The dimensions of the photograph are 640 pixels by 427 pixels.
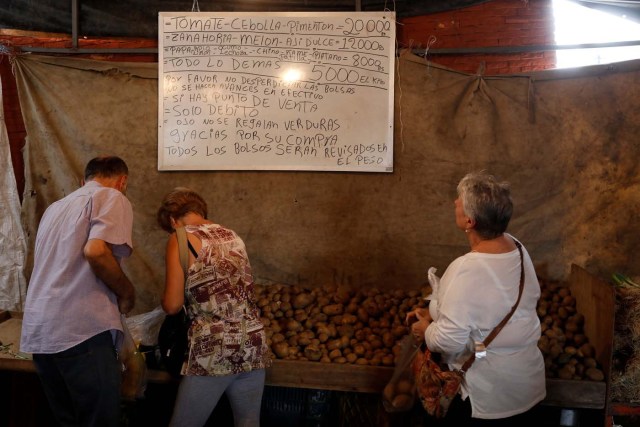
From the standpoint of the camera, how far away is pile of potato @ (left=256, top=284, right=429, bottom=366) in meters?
3.38

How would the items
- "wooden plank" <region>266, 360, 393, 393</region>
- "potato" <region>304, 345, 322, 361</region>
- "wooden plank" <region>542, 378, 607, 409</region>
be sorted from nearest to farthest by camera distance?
"wooden plank" <region>542, 378, 607, 409</region> < "wooden plank" <region>266, 360, 393, 393</region> < "potato" <region>304, 345, 322, 361</region>

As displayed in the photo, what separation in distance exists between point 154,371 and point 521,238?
2.77 m

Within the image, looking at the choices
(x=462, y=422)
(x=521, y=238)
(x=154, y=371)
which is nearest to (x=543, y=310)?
(x=521, y=238)

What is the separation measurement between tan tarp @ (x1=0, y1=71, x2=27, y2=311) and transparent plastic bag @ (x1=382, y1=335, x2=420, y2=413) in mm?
2989

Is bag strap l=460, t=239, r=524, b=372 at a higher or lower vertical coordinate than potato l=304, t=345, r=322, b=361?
higher

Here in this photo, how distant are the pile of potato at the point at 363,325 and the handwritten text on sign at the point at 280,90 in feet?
3.22

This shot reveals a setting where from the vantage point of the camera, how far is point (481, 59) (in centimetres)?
433

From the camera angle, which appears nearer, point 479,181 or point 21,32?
point 479,181

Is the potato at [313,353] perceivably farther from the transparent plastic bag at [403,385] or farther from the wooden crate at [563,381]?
the transparent plastic bag at [403,385]

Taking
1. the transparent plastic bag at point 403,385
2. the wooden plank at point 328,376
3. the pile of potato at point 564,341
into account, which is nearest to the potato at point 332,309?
the wooden plank at point 328,376

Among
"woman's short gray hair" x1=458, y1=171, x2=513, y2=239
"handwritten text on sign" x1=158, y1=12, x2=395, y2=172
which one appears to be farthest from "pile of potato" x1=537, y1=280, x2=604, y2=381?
"handwritten text on sign" x1=158, y1=12, x2=395, y2=172

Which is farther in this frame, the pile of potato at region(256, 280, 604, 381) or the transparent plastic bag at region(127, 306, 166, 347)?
the transparent plastic bag at region(127, 306, 166, 347)

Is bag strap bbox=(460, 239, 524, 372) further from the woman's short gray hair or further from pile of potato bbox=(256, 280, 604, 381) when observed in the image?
pile of potato bbox=(256, 280, 604, 381)

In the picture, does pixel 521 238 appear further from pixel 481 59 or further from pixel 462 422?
pixel 462 422
